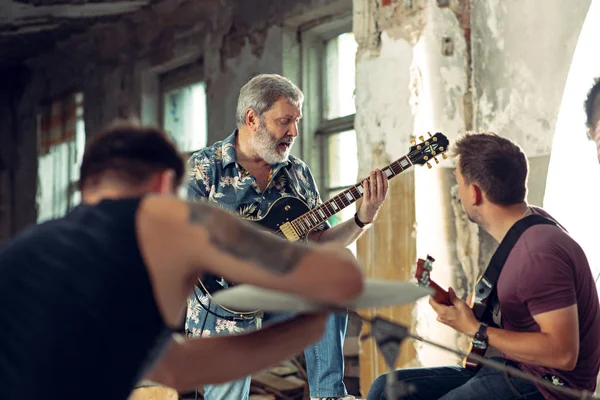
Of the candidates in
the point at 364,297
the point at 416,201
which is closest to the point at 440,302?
the point at 364,297

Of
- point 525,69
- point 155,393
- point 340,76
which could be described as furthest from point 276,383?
point 525,69

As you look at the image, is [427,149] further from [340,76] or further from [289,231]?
[340,76]

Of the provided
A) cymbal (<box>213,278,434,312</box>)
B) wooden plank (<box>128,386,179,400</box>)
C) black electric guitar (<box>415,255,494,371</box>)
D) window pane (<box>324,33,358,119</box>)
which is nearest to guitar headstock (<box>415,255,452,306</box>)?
black electric guitar (<box>415,255,494,371</box>)

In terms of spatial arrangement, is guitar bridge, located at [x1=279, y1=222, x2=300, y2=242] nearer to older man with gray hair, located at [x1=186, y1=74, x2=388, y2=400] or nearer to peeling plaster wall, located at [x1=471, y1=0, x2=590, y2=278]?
older man with gray hair, located at [x1=186, y1=74, x2=388, y2=400]

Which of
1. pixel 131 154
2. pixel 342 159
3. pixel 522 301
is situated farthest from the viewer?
pixel 342 159

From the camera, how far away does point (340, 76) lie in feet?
19.1

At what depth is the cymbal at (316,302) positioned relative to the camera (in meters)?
1.38

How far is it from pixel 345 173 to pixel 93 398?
449cm

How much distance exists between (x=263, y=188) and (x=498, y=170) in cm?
132

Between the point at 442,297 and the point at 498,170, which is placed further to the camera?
the point at 498,170

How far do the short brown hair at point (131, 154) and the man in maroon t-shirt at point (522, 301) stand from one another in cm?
112

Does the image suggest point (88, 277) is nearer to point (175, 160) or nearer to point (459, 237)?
point (175, 160)

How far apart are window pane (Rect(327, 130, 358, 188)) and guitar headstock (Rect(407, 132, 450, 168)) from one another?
2068 mm

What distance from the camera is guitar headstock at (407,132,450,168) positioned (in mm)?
3547
